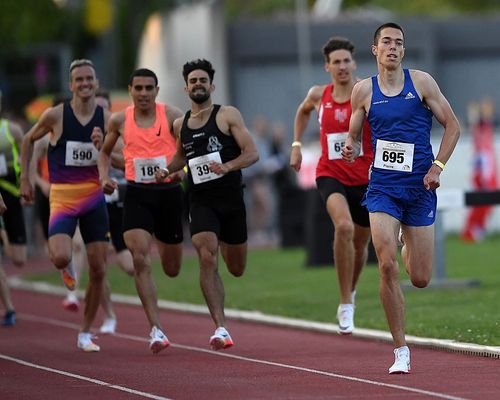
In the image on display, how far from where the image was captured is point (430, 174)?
1238 cm

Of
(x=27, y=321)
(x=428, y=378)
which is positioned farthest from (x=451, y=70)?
(x=428, y=378)

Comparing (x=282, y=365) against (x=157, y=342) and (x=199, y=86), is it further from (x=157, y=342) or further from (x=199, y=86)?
(x=199, y=86)

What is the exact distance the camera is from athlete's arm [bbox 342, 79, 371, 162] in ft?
41.8

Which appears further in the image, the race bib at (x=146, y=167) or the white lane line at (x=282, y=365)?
the race bib at (x=146, y=167)

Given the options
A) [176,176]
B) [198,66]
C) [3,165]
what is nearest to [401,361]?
[176,176]

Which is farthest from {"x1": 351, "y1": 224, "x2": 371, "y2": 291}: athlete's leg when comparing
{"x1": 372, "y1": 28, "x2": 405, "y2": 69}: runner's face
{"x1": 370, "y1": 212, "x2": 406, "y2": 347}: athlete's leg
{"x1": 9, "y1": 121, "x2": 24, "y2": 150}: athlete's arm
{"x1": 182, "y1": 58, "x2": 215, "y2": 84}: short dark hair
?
{"x1": 9, "y1": 121, "x2": 24, "y2": 150}: athlete's arm

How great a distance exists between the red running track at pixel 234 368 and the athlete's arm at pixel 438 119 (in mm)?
1449

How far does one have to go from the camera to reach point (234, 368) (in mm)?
13586

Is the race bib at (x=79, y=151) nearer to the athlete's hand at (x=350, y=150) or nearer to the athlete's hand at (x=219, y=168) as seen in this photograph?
the athlete's hand at (x=219, y=168)

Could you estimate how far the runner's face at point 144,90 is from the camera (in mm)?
14977

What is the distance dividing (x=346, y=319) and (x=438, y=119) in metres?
3.31

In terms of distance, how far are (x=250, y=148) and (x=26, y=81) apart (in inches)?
1235

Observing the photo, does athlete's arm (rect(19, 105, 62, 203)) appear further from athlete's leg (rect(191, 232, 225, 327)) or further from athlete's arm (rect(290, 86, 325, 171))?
athlete's arm (rect(290, 86, 325, 171))

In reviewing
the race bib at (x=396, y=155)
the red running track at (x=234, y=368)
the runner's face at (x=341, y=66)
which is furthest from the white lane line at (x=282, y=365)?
the runner's face at (x=341, y=66)
